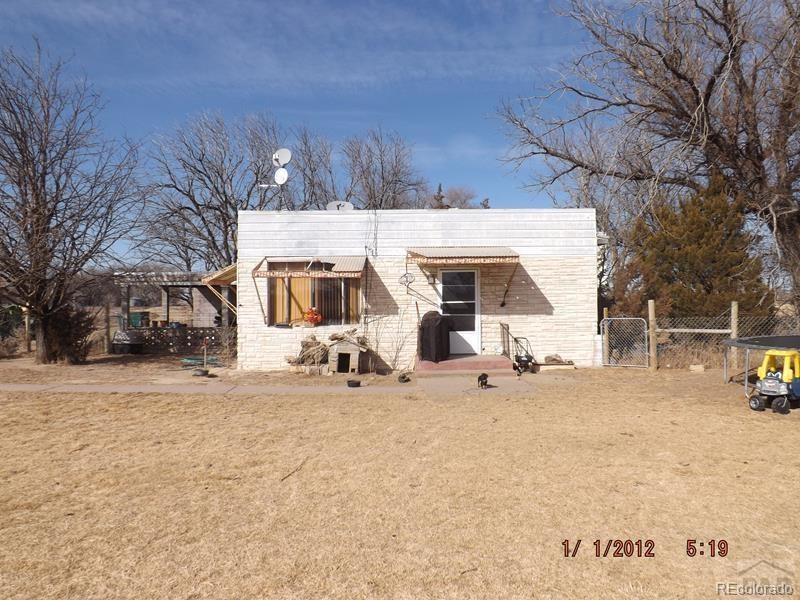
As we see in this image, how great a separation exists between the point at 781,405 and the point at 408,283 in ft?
24.9

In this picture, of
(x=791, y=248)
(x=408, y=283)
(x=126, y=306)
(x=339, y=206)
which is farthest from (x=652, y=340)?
(x=126, y=306)

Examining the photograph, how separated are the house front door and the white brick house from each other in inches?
0.9

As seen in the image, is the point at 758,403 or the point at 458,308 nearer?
the point at 758,403

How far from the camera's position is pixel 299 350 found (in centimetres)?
1284

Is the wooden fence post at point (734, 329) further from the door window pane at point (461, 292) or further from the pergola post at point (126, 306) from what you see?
the pergola post at point (126, 306)

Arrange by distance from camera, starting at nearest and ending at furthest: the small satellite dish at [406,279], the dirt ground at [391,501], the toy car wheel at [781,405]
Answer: the dirt ground at [391,501], the toy car wheel at [781,405], the small satellite dish at [406,279]

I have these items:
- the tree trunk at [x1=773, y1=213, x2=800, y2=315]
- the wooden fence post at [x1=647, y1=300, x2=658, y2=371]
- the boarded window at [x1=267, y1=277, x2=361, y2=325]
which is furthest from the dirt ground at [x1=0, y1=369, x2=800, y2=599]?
the tree trunk at [x1=773, y1=213, x2=800, y2=315]

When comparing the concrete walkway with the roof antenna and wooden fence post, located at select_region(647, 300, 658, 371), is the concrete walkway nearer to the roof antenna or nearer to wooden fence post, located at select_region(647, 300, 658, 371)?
wooden fence post, located at select_region(647, 300, 658, 371)

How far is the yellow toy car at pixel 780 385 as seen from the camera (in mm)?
7754

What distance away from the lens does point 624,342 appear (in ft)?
44.0

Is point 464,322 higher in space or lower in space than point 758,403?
higher

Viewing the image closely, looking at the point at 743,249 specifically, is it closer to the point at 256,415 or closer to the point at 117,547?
the point at 256,415

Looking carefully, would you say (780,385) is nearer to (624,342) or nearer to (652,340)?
(652,340)

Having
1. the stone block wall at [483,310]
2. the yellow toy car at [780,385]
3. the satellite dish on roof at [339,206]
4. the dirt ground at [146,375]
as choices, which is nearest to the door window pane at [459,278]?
the stone block wall at [483,310]
